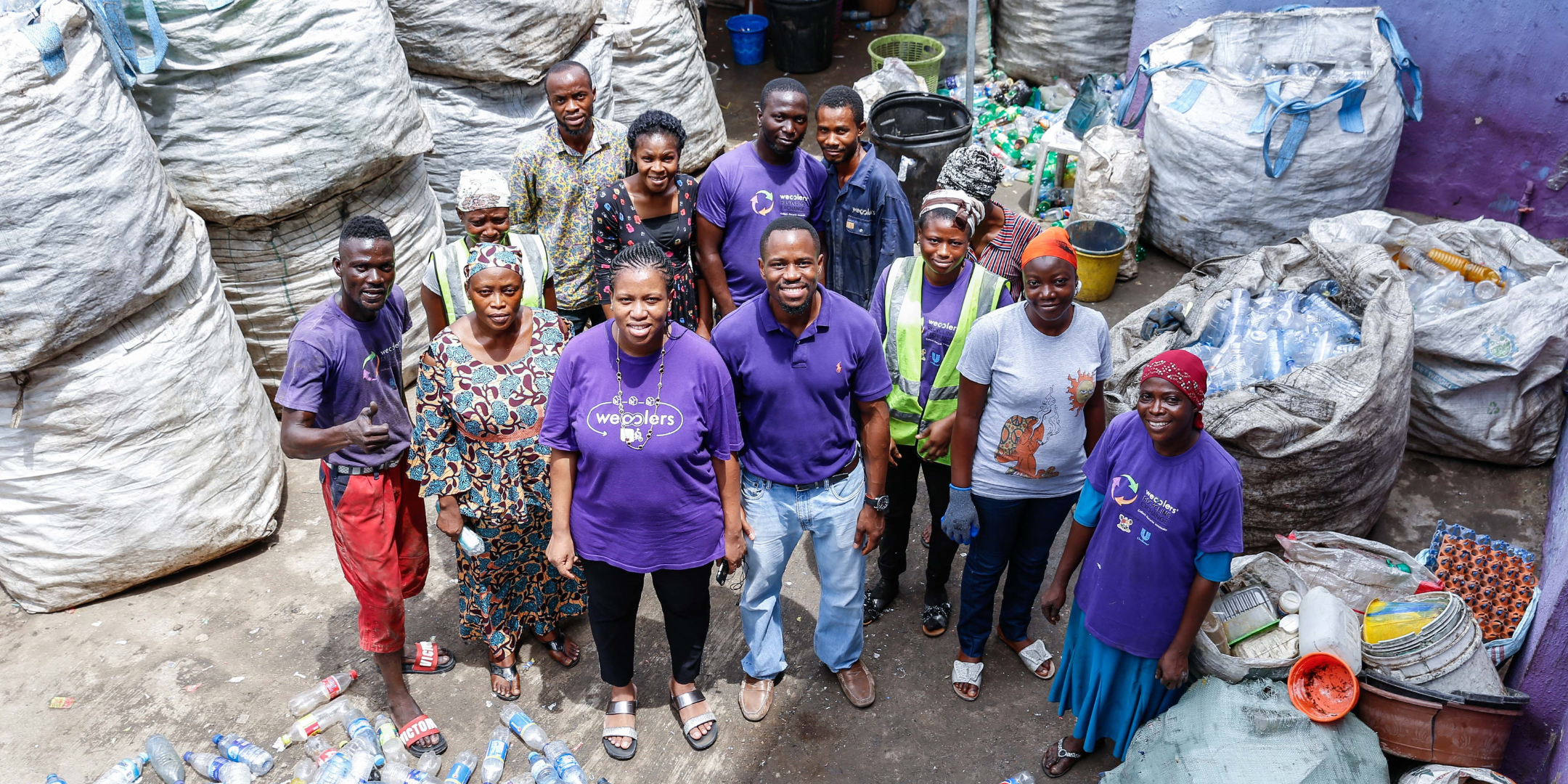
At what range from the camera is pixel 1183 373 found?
2.47 meters

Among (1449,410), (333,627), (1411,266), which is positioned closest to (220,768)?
(333,627)

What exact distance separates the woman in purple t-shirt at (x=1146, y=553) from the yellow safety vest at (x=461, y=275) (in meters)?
1.78

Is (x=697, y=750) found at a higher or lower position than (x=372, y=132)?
lower

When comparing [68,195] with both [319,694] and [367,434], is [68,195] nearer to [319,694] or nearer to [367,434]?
[367,434]

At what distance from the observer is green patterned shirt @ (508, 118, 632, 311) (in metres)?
4.04

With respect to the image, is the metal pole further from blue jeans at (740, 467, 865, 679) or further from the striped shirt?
blue jeans at (740, 467, 865, 679)

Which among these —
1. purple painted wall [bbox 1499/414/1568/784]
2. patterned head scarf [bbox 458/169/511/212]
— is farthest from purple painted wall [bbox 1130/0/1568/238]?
patterned head scarf [bbox 458/169/511/212]

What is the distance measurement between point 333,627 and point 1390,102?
5285 mm

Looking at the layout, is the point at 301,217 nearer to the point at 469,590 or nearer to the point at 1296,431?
the point at 469,590

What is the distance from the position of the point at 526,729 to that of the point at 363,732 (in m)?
0.51

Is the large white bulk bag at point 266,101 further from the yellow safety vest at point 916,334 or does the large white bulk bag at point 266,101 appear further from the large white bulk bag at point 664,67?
the yellow safety vest at point 916,334

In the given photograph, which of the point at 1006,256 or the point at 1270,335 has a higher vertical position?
the point at 1006,256

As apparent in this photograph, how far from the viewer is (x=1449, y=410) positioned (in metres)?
4.28

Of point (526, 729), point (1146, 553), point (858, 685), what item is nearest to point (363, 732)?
point (526, 729)
